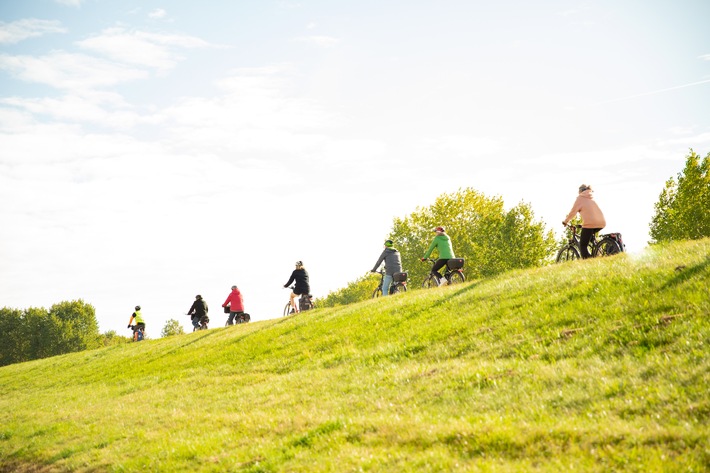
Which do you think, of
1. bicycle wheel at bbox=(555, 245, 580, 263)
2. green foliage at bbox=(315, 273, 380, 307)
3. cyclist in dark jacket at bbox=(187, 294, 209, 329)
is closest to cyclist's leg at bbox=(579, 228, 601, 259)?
bicycle wheel at bbox=(555, 245, 580, 263)

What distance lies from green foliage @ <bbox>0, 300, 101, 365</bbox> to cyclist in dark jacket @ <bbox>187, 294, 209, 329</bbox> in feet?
210

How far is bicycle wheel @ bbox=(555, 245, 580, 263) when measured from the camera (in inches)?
843

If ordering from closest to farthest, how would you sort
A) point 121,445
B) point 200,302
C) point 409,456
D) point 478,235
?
1. point 409,456
2. point 121,445
3. point 200,302
4. point 478,235

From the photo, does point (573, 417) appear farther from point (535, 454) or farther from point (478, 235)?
point (478, 235)

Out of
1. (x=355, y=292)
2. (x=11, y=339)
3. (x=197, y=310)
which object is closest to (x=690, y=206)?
(x=197, y=310)

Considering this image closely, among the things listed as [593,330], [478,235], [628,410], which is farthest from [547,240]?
[628,410]

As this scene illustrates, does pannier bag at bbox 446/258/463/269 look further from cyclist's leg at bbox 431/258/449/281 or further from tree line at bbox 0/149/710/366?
tree line at bbox 0/149/710/366

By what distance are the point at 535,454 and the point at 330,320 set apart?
52.5ft

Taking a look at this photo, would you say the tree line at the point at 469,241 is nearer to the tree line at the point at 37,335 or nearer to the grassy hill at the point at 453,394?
the tree line at the point at 37,335

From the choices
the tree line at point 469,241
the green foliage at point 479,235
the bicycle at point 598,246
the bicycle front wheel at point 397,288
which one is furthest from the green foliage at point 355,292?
the bicycle at point 598,246

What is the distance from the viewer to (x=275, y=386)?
14719mm

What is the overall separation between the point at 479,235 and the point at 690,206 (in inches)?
806

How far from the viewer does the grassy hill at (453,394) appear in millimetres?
7332

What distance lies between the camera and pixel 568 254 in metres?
22.0
